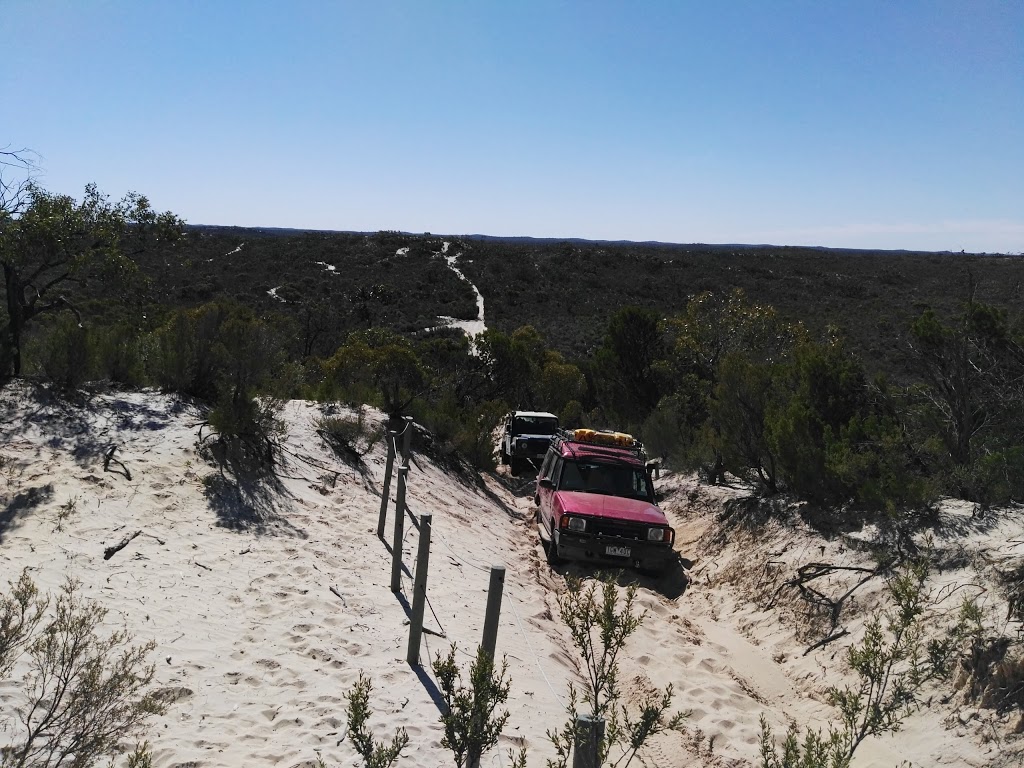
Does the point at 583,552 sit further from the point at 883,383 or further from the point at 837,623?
the point at 883,383

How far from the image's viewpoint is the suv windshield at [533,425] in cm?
1841

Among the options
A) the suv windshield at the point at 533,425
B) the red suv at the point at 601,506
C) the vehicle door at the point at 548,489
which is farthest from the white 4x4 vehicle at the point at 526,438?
the red suv at the point at 601,506

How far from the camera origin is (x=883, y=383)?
34.4 feet

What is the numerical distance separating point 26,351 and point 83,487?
3449mm

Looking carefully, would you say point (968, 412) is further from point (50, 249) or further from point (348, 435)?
point (50, 249)

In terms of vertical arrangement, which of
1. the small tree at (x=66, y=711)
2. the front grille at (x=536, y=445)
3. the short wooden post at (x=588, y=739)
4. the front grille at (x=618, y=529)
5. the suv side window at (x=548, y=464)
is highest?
the short wooden post at (x=588, y=739)

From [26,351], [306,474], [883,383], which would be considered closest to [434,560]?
[306,474]

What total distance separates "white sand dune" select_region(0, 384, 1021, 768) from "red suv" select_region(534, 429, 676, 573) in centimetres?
49

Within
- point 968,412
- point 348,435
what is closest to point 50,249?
point 348,435

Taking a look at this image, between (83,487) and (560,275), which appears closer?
(83,487)

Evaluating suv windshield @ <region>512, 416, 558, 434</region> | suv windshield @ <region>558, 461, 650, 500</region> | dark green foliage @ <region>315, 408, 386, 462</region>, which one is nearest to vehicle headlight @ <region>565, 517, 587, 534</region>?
suv windshield @ <region>558, 461, 650, 500</region>

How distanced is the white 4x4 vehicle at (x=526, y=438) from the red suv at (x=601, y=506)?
19.5ft

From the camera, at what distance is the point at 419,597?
557 centimetres

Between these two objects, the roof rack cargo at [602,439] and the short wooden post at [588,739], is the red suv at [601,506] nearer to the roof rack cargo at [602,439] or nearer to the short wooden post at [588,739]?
the roof rack cargo at [602,439]
